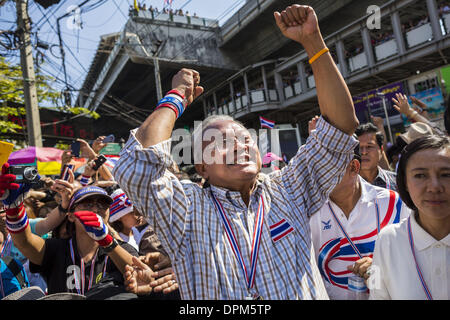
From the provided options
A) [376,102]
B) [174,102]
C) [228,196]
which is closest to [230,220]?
[228,196]

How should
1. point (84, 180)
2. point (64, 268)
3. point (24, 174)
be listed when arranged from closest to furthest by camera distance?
point (24, 174) → point (64, 268) → point (84, 180)

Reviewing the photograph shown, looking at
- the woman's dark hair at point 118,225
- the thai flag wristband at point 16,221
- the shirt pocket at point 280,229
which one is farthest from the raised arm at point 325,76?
the woman's dark hair at point 118,225

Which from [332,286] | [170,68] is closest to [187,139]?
[332,286]

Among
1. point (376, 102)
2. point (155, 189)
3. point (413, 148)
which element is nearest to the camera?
point (155, 189)

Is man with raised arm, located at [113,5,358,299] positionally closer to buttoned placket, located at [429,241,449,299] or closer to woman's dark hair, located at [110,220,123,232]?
buttoned placket, located at [429,241,449,299]

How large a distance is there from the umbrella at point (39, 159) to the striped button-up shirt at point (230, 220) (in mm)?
7085

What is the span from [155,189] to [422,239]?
1237 mm

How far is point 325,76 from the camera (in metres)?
1.46

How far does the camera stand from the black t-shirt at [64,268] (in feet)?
7.89

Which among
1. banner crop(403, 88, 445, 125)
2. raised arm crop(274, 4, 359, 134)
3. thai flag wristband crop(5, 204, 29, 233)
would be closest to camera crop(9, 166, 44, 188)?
thai flag wristband crop(5, 204, 29, 233)

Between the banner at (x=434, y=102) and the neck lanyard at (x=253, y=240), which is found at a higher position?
the banner at (x=434, y=102)

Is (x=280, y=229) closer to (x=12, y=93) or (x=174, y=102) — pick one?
(x=174, y=102)

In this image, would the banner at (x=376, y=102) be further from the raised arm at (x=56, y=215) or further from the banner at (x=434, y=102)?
the raised arm at (x=56, y=215)
